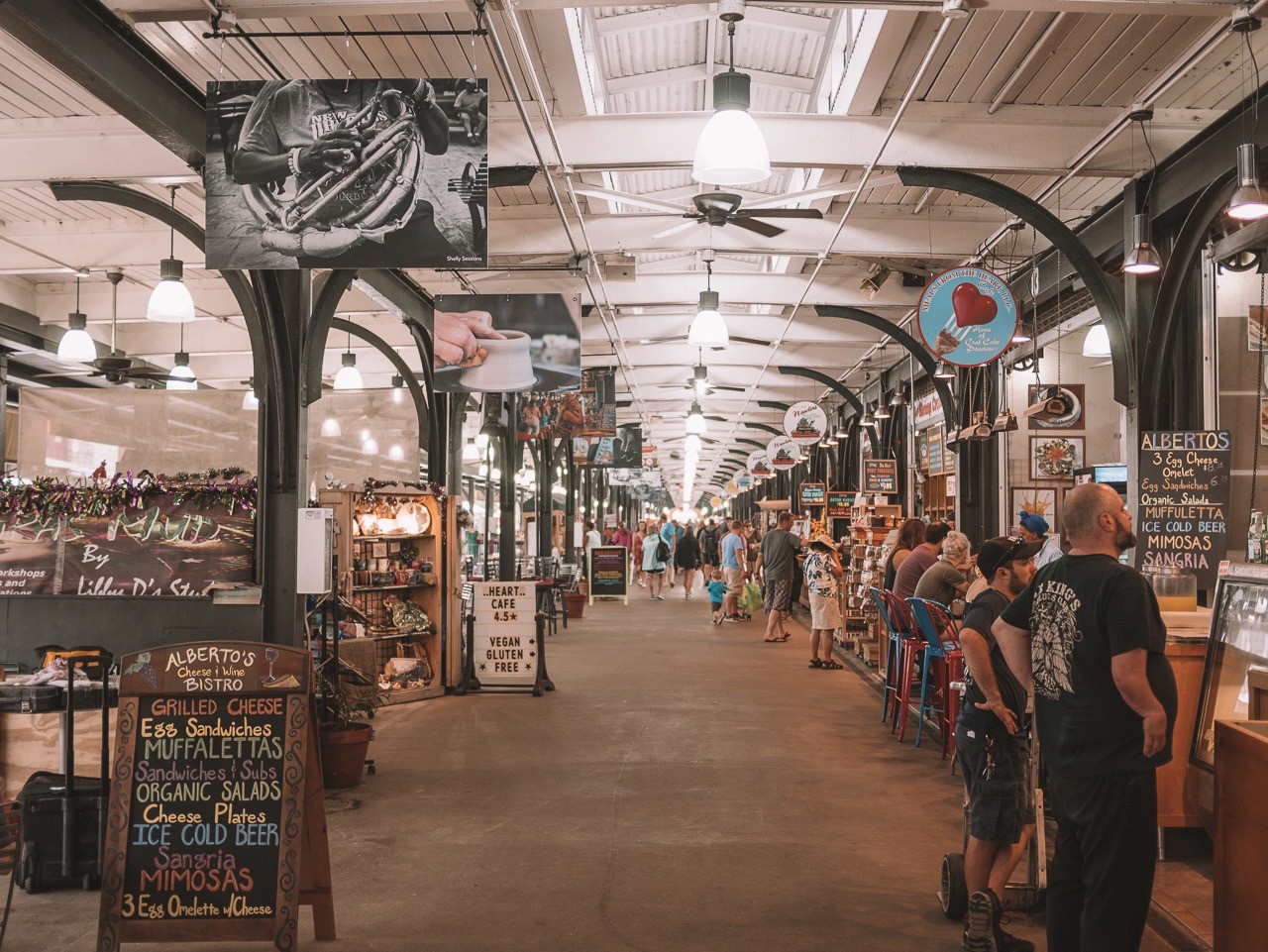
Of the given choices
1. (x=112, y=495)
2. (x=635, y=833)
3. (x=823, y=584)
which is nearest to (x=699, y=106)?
(x=112, y=495)

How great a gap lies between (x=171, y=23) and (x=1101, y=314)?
687cm

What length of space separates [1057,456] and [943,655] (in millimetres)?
5540

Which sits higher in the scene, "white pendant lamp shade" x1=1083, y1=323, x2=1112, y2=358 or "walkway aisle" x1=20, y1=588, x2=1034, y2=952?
"white pendant lamp shade" x1=1083, y1=323, x2=1112, y2=358

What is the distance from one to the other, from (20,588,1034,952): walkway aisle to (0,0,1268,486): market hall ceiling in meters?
4.26

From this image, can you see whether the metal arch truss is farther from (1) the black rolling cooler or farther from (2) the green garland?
(1) the black rolling cooler

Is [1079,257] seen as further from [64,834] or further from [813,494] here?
[813,494]

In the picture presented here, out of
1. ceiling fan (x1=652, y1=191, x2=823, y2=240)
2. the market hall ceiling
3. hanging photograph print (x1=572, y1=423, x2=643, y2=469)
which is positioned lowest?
hanging photograph print (x1=572, y1=423, x2=643, y2=469)

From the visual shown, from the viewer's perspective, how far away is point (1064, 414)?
36.8 feet

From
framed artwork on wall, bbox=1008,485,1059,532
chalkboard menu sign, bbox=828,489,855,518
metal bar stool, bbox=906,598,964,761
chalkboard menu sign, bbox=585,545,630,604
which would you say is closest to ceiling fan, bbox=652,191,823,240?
metal bar stool, bbox=906,598,964,761

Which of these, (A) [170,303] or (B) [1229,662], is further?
(A) [170,303]

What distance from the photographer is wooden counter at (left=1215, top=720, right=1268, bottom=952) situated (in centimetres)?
335

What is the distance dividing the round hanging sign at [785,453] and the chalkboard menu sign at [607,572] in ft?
11.9

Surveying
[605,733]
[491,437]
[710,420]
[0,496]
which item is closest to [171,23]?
[0,496]

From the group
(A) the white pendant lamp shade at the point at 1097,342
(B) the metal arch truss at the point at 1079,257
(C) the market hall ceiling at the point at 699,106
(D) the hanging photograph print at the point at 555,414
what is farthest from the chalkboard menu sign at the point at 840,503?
(B) the metal arch truss at the point at 1079,257
